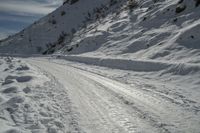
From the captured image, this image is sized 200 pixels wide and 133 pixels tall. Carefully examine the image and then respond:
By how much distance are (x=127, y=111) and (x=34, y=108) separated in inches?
103

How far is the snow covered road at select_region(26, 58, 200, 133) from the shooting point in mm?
6888

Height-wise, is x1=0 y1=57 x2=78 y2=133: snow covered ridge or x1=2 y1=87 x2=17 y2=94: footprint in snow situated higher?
x1=2 y1=87 x2=17 y2=94: footprint in snow

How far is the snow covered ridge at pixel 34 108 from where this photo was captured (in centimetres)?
→ 703

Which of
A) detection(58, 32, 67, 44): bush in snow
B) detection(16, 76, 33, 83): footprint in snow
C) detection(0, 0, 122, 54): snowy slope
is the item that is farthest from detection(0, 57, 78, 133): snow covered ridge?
detection(0, 0, 122, 54): snowy slope

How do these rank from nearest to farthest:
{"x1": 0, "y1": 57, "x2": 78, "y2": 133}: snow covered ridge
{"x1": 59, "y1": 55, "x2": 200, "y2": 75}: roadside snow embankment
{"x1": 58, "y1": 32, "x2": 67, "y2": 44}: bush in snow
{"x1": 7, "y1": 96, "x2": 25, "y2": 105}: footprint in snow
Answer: {"x1": 0, "y1": 57, "x2": 78, "y2": 133}: snow covered ridge, {"x1": 7, "y1": 96, "x2": 25, "y2": 105}: footprint in snow, {"x1": 59, "y1": 55, "x2": 200, "y2": 75}: roadside snow embankment, {"x1": 58, "y1": 32, "x2": 67, "y2": 44}: bush in snow

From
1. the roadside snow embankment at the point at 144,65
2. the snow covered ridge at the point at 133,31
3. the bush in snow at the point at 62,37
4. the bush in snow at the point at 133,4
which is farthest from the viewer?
the bush in snow at the point at 62,37

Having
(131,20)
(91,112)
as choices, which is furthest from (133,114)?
(131,20)

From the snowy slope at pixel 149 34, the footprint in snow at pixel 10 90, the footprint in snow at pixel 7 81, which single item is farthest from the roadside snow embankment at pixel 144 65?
the footprint in snow at pixel 10 90

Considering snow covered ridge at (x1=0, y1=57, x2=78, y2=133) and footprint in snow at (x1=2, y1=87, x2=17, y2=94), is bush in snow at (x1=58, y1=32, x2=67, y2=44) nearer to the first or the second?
snow covered ridge at (x1=0, y1=57, x2=78, y2=133)

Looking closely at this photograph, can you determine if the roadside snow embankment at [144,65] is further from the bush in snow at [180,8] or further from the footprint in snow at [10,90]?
the footprint in snow at [10,90]

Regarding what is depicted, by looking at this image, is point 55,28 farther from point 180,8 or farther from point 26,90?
point 26,90

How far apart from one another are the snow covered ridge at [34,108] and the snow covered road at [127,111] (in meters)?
0.30

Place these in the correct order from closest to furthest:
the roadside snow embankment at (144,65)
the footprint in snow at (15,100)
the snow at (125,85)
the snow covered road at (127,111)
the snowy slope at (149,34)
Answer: the snow covered road at (127,111)
the snow at (125,85)
the footprint in snow at (15,100)
the roadside snow embankment at (144,65)
the snowy slope at (149,34)

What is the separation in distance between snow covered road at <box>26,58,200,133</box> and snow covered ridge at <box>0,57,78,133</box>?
0.30 meters
